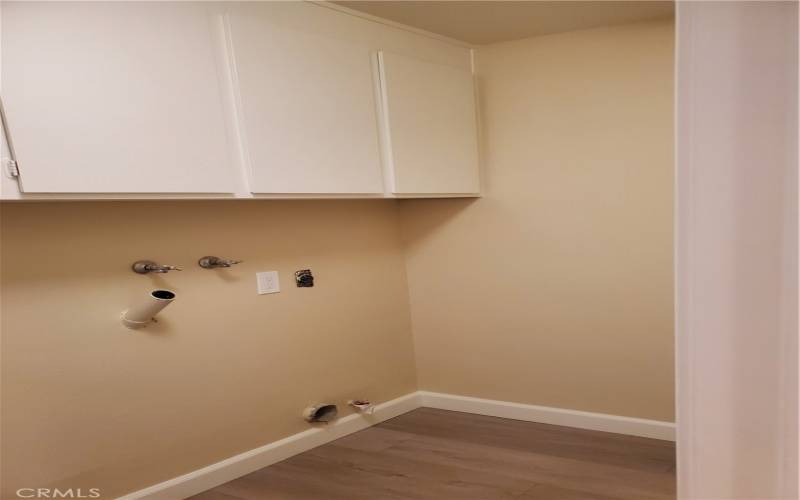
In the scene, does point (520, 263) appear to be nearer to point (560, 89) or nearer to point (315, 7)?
point (560, 89)

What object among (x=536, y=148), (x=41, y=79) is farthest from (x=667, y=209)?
(x=41, y=79)

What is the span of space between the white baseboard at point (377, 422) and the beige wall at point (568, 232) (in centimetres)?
6

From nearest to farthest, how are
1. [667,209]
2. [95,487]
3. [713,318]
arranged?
[713,318] → [95,487] → [667,209]

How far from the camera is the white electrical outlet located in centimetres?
239

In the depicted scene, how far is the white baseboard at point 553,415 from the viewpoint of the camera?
96.3 inches

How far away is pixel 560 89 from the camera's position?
98.2 inches

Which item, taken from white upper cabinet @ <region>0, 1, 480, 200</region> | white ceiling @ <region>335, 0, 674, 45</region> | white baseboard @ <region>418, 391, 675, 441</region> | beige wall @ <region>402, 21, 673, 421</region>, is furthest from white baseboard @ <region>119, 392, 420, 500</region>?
white ceiling @ <region>335, 0, 674, 45</region>

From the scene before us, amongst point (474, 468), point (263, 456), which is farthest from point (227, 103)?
point (474, 468)

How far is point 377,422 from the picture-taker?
2.87m

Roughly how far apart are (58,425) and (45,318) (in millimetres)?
414

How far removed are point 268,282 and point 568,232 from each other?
5.13 ft

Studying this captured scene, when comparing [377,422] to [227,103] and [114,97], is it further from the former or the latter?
[114,97]

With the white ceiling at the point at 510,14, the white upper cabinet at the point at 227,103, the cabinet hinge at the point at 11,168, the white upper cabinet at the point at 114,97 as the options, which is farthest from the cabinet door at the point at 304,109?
the cabinet hinge at the point at 11,168

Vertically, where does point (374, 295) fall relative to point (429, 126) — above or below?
below
